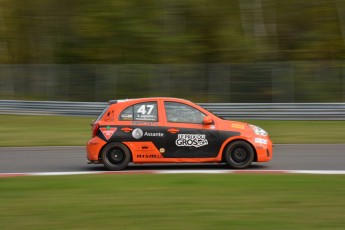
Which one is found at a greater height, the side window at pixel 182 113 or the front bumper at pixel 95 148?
the side window at pixel 182 113

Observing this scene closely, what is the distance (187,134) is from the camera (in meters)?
13.2

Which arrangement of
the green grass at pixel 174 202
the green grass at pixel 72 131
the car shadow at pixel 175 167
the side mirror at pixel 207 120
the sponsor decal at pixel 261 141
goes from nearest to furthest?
the green grass at pixel 174 202
the side mirror at pixel 207 120
the sponsor decal at pixel 261 141
the car shadow at pixel 175 167
the green grass at pixel 72 131

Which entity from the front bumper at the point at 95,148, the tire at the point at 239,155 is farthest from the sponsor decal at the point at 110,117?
the tire at the point at 239,155

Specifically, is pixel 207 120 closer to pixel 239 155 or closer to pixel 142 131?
pixel 239 155

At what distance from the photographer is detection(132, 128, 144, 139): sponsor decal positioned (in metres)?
13.2

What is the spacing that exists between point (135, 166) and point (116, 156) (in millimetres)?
902

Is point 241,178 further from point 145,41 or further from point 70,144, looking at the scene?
point 145,41

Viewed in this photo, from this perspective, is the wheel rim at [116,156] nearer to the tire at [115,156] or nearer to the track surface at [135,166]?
the tire at [115,156]

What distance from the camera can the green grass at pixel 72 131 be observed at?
20297 mm

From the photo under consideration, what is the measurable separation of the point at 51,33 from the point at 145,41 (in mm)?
6384

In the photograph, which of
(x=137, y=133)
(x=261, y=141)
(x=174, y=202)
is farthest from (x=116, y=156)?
(x=174, y=202)

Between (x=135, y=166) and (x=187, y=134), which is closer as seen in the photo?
(x=187, y=134)

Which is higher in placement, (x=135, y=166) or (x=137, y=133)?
(x=137, y=133)

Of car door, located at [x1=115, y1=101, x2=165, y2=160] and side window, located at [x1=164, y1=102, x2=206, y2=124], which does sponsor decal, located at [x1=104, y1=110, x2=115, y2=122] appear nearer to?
car door, located at [x1=115, y1=101, x2=165, y2=160]
